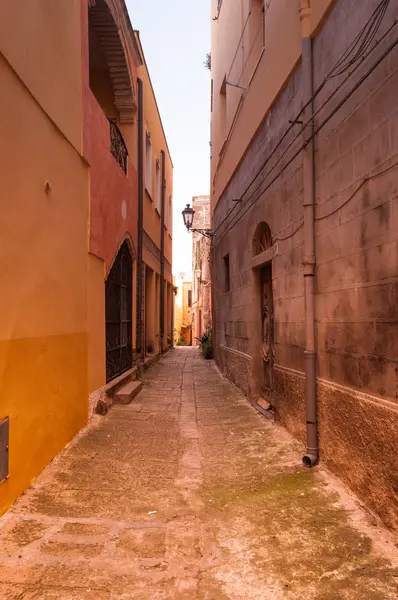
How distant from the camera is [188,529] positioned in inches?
117

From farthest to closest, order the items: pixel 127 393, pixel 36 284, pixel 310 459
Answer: pixel 127 393 < pixel 310 459 < pixel 36 284

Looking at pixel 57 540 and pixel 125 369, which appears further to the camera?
pixel 125 369

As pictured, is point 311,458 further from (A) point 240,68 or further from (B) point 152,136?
(B) point 152,136

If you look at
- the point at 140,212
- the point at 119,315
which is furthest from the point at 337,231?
the point at 140,212

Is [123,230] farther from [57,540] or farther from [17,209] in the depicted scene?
[57,540]

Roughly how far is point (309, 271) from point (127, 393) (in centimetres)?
380

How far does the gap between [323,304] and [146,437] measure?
8.35ft

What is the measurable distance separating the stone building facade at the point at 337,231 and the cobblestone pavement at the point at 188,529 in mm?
419

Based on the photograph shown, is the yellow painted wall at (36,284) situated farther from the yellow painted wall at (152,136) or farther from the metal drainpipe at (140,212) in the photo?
the yellow painted wall at (152,136)

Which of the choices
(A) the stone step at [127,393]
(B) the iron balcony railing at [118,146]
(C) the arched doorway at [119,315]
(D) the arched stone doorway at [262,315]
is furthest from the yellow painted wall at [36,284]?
(D) the arched stone doorway at [262,315]

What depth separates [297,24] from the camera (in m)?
4.68

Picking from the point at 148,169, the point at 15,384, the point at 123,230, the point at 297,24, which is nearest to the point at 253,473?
the point at 15,384

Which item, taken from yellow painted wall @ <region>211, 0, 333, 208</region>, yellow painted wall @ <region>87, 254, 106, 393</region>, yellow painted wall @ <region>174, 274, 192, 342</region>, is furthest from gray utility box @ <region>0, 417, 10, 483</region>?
yellow painted wall @ <region>174, 274, 192, 342</region>

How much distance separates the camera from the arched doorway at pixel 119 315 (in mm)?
6934
